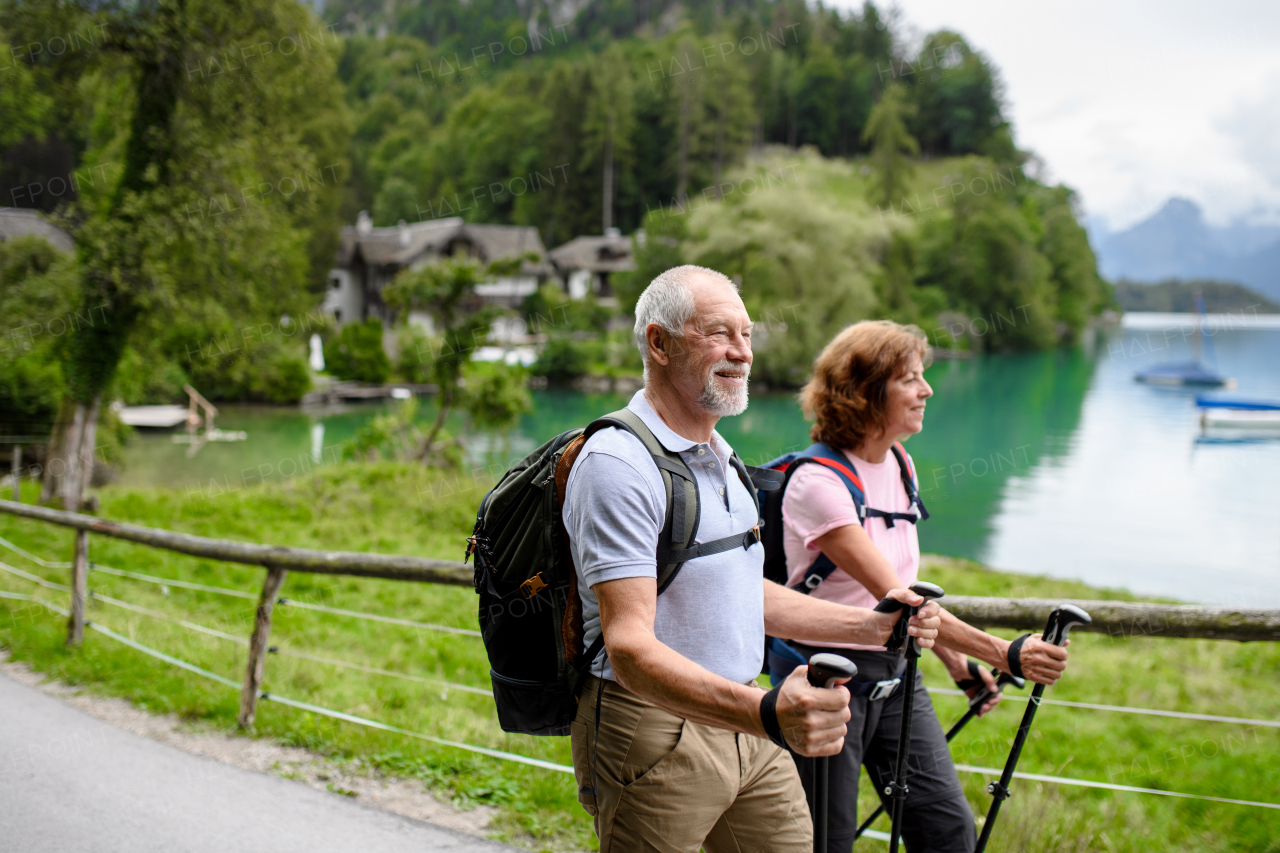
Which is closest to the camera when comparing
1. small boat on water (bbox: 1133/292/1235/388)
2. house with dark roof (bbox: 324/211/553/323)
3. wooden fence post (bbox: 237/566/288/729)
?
wooden fence post (bbox: 237/566/288/729)

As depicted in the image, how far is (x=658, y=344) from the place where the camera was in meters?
1.85

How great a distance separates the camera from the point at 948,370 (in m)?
52.5

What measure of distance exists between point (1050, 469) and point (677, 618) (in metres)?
26.1

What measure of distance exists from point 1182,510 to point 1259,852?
2010cm

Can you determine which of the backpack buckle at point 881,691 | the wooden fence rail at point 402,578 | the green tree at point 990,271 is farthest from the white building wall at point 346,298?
the backpack buckle at point 881,691

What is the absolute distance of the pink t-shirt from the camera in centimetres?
226

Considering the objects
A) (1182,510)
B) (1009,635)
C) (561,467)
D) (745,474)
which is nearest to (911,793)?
(745,474)

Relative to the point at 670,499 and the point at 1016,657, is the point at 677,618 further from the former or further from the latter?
the point at 1016,657

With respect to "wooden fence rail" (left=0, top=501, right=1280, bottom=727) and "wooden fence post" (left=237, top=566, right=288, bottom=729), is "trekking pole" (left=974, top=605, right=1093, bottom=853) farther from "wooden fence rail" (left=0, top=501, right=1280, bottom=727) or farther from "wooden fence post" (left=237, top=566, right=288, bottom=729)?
"wooden fence post" (left=237, top=566, right=288, bottom=729)

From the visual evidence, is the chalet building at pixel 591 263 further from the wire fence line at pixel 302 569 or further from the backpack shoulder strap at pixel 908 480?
the backpack shoulder strap at pixel 908 480

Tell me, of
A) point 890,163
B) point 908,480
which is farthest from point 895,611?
point 890,163

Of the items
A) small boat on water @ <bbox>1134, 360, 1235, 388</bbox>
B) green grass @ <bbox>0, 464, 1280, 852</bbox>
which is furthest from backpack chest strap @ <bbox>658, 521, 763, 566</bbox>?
small boat on water @ <bbox>1134, 360, 1235, 388</bbox>

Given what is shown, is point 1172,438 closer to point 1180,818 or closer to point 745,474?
point 1180,818

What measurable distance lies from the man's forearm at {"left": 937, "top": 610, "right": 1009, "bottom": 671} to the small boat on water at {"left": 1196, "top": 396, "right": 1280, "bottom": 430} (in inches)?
1452
